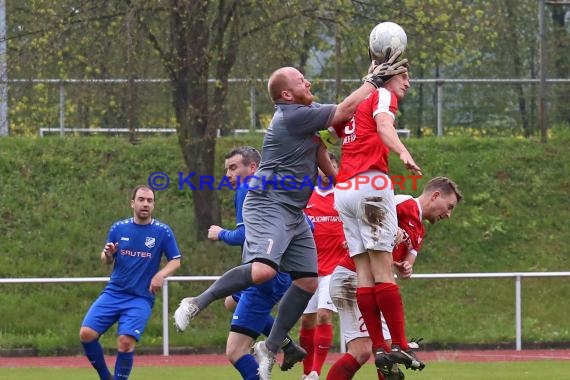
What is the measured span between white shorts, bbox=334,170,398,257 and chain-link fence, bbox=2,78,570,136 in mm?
12491

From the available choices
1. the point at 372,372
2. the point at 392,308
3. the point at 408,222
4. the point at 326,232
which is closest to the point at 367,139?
the point at 408,222

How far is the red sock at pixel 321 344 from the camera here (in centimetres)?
1020

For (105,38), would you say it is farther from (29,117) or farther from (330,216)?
(330,216)

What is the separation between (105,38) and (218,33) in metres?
1.84

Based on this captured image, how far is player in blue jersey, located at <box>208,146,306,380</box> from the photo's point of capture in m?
8.89

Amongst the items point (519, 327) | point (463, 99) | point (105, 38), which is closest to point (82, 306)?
point (105, 38)

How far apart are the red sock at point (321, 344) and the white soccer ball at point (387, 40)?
3207 millimetres

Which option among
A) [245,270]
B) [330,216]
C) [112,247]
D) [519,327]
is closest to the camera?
[245,270]

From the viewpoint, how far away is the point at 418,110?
23797 millimetres

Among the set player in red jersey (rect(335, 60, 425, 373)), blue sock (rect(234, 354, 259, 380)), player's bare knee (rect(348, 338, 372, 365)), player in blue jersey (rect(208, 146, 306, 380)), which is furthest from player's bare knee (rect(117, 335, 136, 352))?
player in red jersey (rect(335, 60, 425, 373))

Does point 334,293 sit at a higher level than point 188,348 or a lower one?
higher

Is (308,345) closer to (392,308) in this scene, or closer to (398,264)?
(398,264)

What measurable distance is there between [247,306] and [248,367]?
1.66 ft

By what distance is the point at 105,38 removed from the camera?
18.1 m
